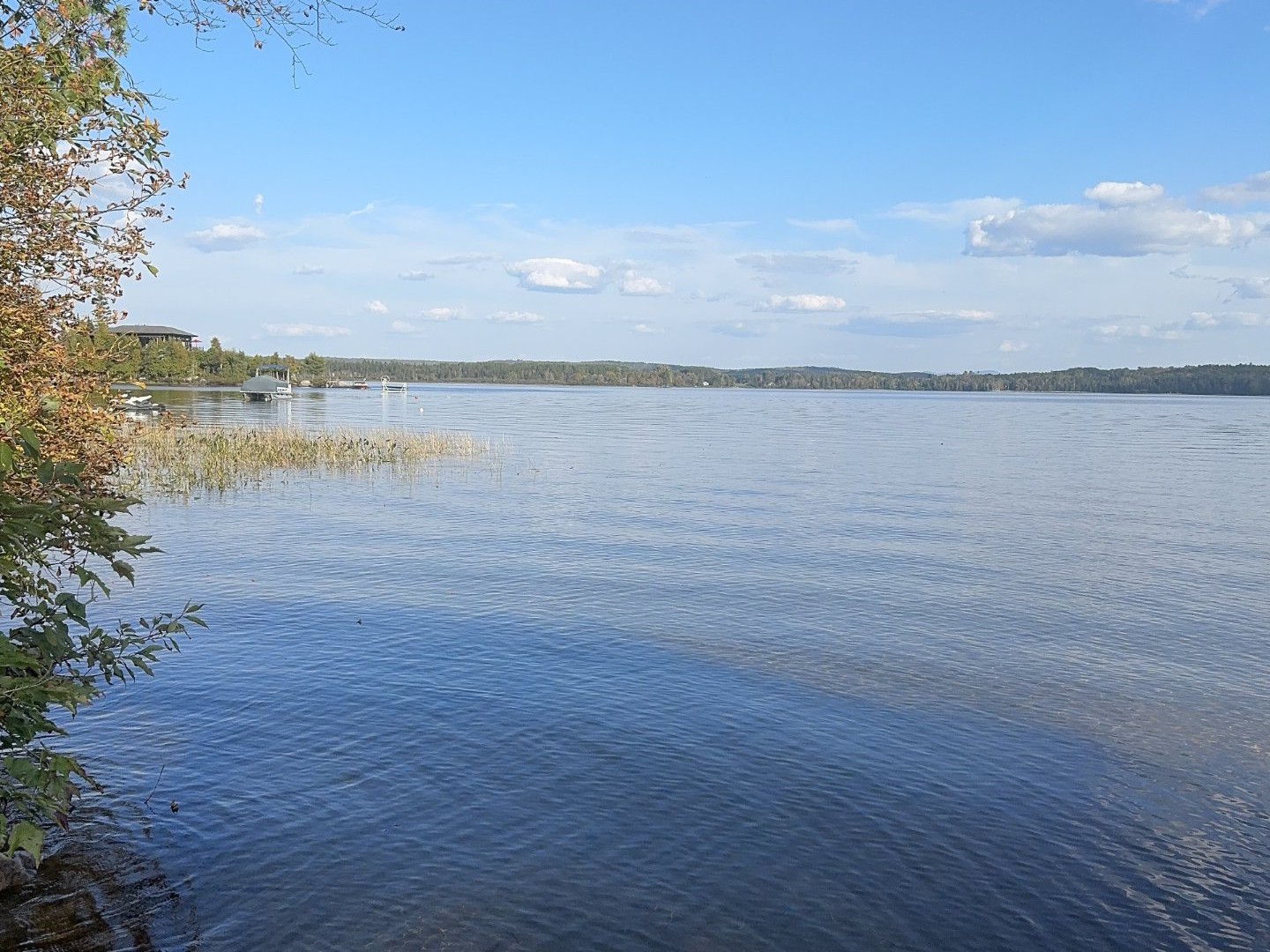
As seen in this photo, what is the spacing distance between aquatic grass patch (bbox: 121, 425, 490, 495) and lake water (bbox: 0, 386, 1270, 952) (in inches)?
377

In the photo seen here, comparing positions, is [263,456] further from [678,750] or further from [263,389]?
[263,389]

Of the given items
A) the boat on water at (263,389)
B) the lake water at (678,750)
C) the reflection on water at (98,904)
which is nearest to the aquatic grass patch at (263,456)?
the lake water at (678,750)

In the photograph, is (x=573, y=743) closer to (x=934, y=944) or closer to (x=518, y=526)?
(x=934, y=944)

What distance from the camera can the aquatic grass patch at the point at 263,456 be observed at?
39.9 meters

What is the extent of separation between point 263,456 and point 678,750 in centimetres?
3742

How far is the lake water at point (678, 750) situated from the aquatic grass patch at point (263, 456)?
959 cm

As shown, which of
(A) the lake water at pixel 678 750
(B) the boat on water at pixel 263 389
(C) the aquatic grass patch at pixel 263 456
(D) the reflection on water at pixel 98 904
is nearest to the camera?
(D) the reflection on water at pixel 98 904

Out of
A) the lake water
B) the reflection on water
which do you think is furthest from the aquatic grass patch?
the reflection on water

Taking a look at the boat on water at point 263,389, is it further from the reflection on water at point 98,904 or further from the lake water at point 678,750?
the reflection on water at point 98,904

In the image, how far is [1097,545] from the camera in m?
30.8

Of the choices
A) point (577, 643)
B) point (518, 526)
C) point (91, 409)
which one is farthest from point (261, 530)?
point (91, 409)

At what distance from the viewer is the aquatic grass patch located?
131 ft

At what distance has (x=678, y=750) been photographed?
44.5 ft

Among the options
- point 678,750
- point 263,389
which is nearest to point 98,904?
point 678,750
